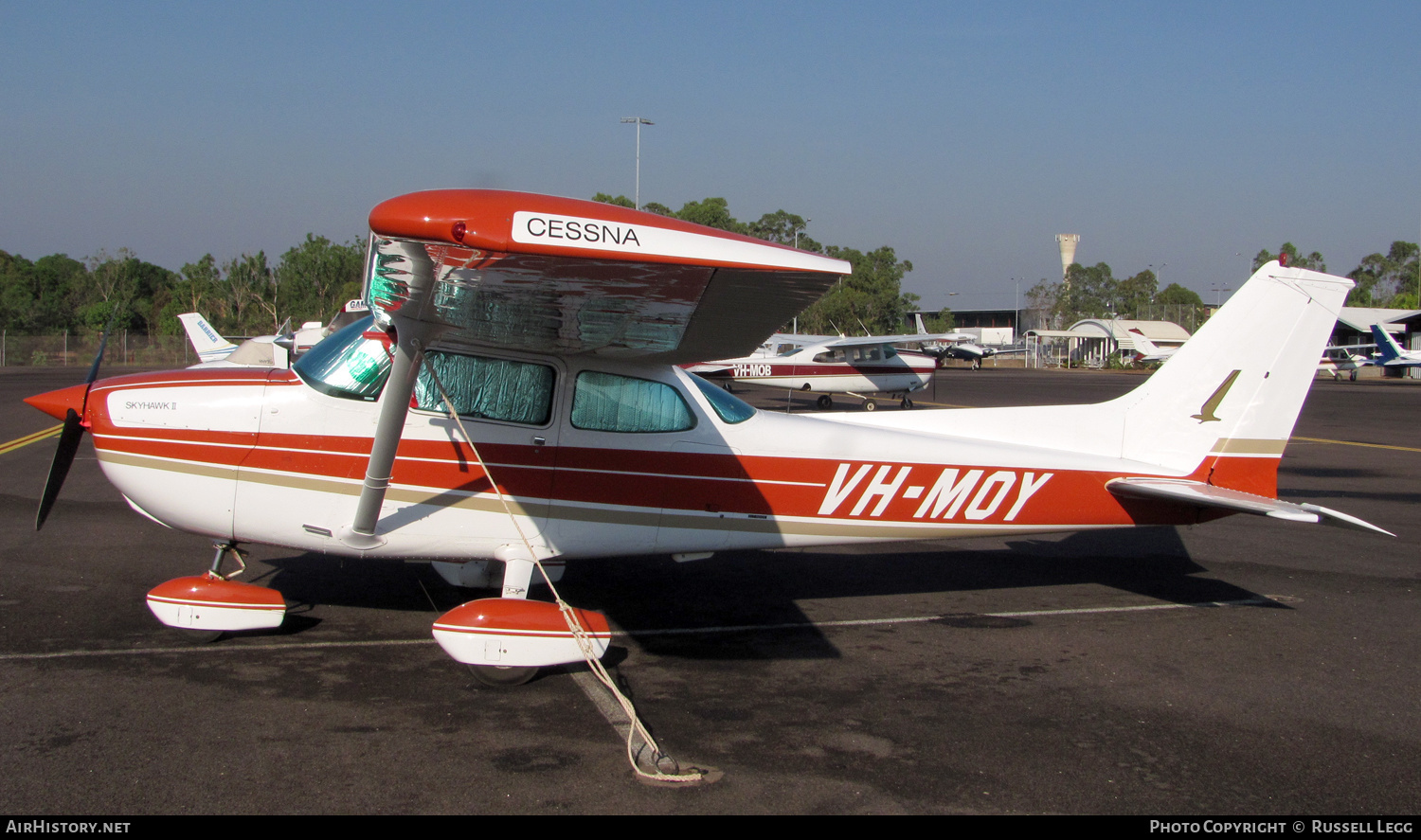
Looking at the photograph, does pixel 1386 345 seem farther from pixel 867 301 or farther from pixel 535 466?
pixel 535 466

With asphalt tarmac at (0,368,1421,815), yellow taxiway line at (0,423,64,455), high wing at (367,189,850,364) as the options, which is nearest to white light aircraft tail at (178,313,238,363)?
yellow taxiway line at (0,423,64,455)

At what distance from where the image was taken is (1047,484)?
20.4 ft

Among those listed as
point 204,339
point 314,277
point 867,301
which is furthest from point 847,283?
point 204,339

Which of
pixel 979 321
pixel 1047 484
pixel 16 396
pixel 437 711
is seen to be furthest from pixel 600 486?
pixel 979 321

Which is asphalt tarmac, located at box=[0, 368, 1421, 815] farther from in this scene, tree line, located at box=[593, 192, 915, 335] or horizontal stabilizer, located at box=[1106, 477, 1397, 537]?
tree line, located at box=[593, 192, 915, 335]

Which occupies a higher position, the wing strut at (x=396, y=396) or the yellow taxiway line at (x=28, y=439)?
the wing strut at (x=396, y=396)

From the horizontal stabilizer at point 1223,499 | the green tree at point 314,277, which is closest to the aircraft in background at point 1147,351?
the green tree at point 314,277

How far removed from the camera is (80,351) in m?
53.9

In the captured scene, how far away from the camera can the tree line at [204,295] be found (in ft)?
182

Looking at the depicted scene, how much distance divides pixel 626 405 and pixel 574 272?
2.04m

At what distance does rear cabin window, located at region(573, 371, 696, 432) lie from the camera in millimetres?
5410

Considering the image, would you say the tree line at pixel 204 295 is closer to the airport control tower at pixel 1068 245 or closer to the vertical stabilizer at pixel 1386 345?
the vertical stabilizer at pixel 1386 345

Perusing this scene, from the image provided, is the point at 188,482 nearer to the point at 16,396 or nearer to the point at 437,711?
the point at 437,711

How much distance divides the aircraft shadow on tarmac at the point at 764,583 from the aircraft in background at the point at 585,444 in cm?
60
